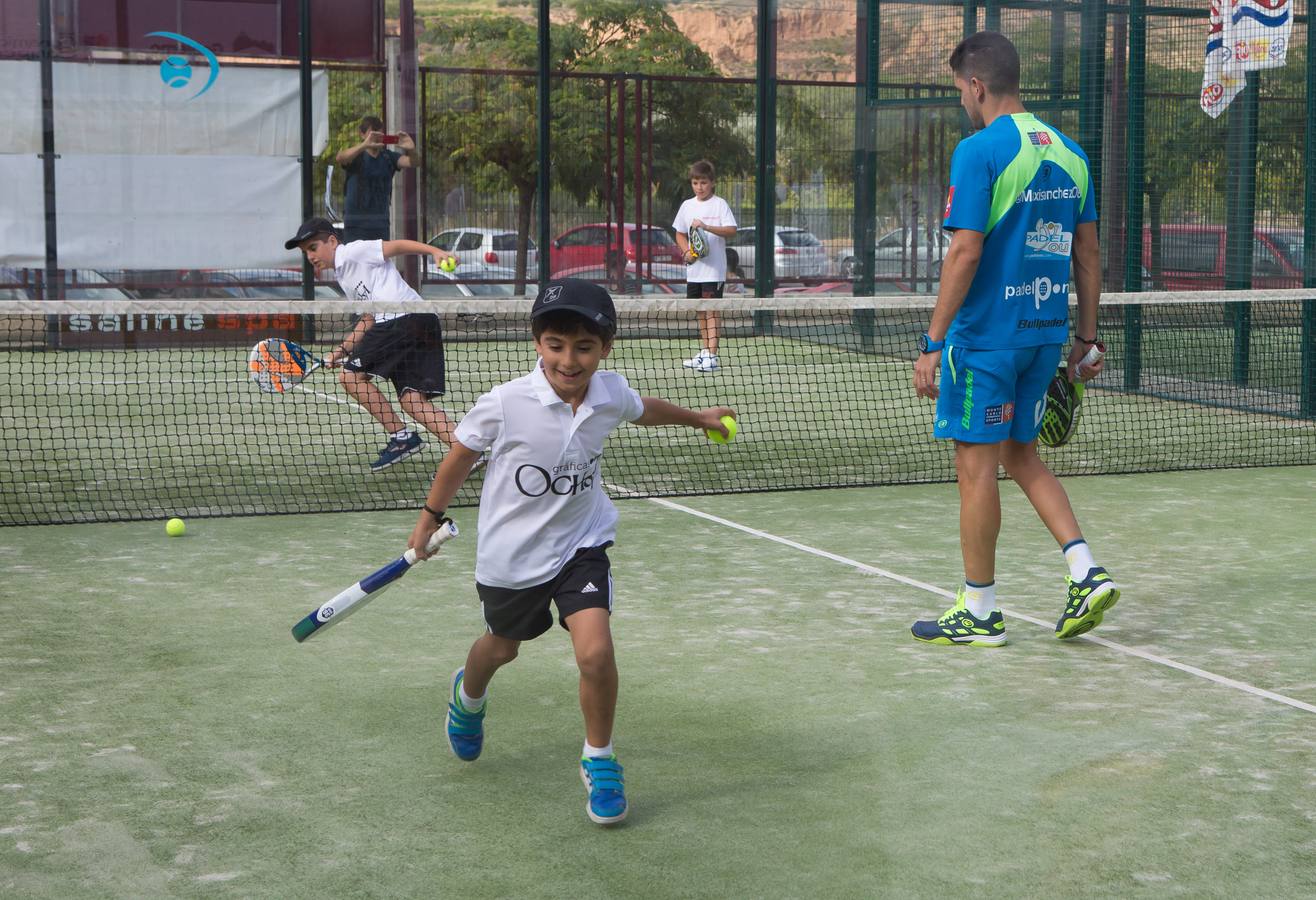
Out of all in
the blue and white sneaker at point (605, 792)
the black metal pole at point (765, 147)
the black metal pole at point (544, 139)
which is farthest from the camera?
the black metal pole at point (765, 147)

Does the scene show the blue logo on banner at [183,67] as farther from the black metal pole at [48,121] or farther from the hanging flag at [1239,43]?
the hanging flag at [1239,43]

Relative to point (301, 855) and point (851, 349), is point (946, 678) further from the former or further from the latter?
point (851, 349)

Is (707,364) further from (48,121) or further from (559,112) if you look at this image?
(48,121)

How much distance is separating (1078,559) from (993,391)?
0.58m

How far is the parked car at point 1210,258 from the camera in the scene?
10891mm

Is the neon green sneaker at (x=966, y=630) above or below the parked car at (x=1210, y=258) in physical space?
below

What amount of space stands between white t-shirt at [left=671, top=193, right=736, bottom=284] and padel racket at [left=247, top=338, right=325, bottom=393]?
4998mm

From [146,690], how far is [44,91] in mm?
11101

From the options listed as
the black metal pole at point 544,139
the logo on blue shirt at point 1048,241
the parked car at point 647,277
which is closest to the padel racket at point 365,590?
the logo on blue shirt at point 1048,241

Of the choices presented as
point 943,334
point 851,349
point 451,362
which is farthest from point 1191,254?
point 943,334

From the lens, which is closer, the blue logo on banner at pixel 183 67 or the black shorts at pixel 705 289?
the black shorts at pixel 705 289

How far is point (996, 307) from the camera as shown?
495cm

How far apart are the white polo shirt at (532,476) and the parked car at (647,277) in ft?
39.5

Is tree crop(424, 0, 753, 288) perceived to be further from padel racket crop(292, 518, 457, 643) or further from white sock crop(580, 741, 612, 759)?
white sock crop(580, 741, 612, 759)
